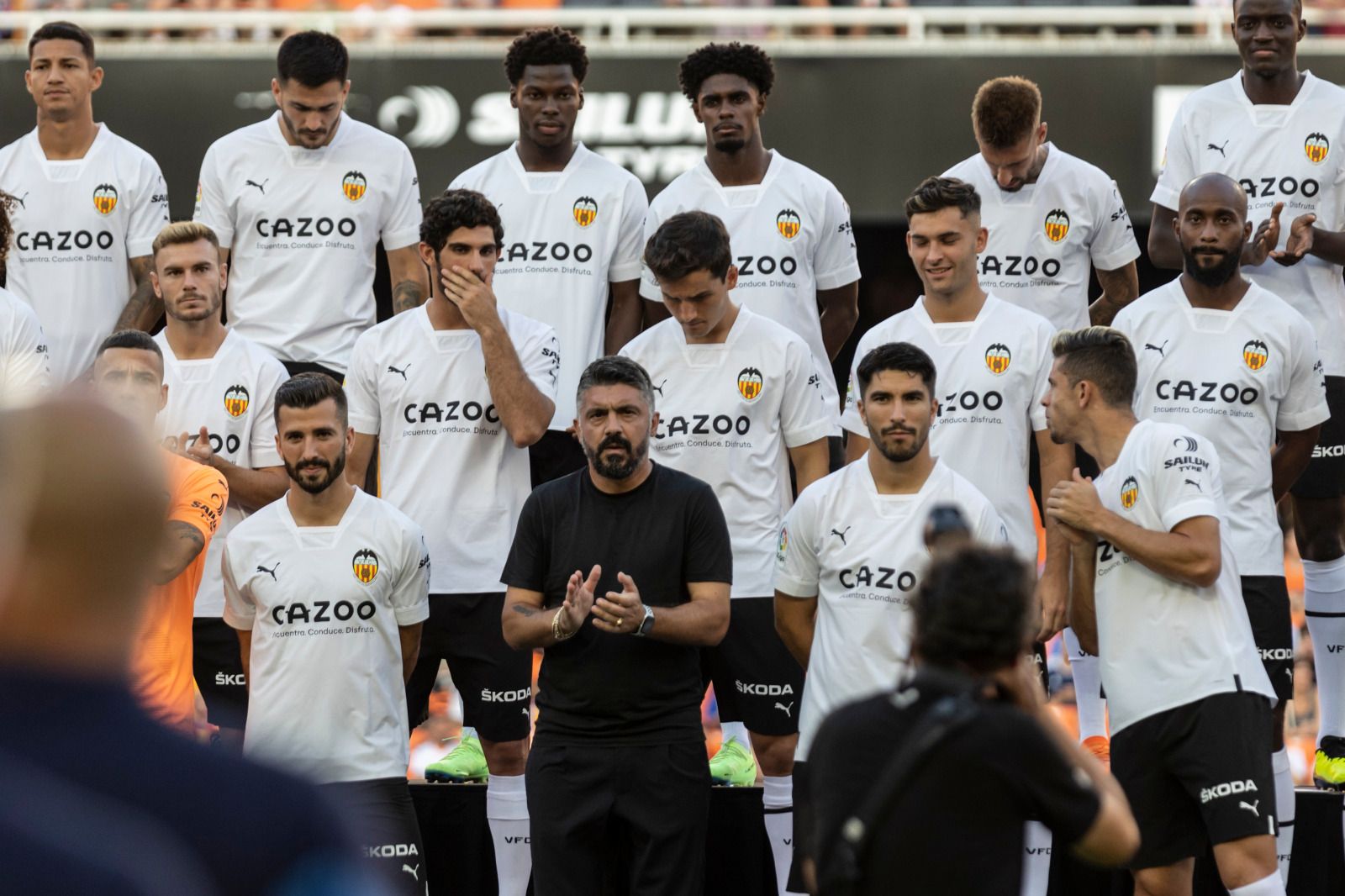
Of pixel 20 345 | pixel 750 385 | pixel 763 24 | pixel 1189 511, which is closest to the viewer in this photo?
pixel 1189 511

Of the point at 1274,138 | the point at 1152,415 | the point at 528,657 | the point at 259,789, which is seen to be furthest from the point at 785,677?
the point at 259,789

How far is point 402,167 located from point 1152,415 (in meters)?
3.43

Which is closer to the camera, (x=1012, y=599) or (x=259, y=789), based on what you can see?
(x=259, y=789)

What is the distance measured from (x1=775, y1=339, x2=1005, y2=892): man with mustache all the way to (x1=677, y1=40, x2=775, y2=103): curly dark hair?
1848mm

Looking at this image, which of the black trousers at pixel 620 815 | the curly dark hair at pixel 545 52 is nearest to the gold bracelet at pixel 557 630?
the black trousers at pixel 620 815

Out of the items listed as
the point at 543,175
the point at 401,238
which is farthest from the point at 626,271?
the point at 401,238

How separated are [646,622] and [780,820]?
1272mm

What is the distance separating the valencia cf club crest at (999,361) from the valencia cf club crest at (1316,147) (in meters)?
1.77

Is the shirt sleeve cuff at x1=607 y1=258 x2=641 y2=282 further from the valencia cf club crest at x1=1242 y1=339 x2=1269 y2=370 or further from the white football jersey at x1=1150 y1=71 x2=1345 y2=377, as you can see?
the valencia cf club crest at x1=1242 y1=339 x2=1269 y2=370

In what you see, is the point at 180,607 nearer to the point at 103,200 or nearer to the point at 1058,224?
the point at 103,200

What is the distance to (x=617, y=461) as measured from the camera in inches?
239

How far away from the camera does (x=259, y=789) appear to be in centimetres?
179

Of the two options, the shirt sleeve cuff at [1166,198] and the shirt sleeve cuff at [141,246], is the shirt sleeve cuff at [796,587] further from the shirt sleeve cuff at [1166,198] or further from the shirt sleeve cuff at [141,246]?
the shirt sleeve cuff at [141,246]

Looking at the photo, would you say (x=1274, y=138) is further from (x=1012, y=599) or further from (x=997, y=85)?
(x=1012, y=599)
